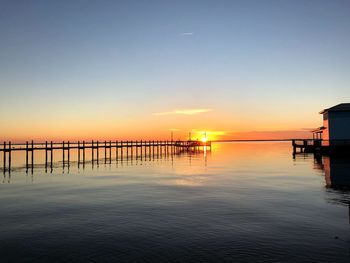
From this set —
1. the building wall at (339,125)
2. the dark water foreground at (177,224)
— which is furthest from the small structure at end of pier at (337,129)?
the dark water foreground at (177,224)

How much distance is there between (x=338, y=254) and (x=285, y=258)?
183 centimetres

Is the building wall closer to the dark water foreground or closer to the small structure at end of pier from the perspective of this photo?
the small structure at end of pier

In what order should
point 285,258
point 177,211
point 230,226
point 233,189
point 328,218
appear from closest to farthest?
point 285,258 < point 230,226 < point 328,218 < point 177,211 < point 233,189

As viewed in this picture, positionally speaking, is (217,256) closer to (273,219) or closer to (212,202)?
(273,219)

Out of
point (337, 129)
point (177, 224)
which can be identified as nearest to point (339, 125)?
point (337, 129)

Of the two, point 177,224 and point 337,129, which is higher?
point 337,129

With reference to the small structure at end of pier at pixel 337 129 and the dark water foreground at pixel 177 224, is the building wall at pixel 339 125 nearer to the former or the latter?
the small structure at end of pier at pixel 337 129

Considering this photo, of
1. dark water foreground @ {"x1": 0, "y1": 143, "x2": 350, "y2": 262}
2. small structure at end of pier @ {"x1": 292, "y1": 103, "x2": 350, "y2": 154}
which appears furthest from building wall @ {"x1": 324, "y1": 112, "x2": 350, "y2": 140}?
dark water foreground @ {"x1": 0, "y1": 143, "x2": 350, "y2": 262}

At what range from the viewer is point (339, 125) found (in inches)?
1953

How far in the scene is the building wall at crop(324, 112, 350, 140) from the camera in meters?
49.2

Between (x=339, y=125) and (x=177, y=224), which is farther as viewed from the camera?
(x=339, y=125)

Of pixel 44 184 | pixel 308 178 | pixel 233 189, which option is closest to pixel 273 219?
pixel 233 189

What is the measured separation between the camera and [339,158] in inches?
1908

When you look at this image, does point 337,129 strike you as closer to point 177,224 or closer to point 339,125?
point 339,125
